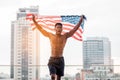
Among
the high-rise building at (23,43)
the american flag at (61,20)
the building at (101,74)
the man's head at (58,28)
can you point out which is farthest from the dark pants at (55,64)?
the high-rise building at (23,43)

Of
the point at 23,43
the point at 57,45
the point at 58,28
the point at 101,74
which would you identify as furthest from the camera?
the point at 23,43

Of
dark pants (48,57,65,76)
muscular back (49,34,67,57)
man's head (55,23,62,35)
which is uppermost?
man's head (55,23,62,35)

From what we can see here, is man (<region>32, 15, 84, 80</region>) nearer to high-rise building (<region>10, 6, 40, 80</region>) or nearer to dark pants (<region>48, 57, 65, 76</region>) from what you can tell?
dark pants (<region>48, 57, 65, 76</region>)

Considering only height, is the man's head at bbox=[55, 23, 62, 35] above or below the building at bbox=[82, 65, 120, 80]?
above

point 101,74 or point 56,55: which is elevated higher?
point 56,55

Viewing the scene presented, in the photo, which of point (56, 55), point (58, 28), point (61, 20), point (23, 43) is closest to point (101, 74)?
point (61, 20)

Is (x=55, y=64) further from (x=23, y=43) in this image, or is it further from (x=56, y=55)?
(x=23, y=43)

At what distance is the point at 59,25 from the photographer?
696cm

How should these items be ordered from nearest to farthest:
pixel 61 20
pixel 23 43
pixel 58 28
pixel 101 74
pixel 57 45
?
pixel 58 28 < pixel 57 45 < pixel 61 20 < pixel 101 74 < pixel 23 43

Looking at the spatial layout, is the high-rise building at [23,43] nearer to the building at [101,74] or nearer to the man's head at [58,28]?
the building at [101,74]

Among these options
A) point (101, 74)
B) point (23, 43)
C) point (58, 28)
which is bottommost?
point (101, 74)

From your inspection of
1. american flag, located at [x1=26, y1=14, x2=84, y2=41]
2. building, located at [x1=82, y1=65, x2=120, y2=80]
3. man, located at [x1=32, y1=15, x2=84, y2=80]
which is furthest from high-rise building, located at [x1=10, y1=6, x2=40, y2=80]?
man, located at [x1=32, y1=15, x2=84, y2=80]

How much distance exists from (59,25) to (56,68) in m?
0.64

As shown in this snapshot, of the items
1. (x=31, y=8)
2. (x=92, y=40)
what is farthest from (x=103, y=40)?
(x=31, y=8)
